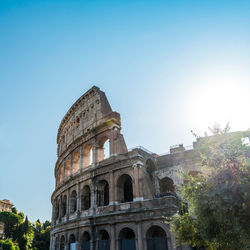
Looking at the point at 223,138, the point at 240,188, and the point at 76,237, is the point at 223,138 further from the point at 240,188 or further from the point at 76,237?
the point at 76,237

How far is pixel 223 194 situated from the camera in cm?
789

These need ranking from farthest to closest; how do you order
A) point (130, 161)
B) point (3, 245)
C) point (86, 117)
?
point (3, 245)
point (86, 117)
point (130, 161)

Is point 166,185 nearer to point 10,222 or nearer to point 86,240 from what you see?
point 86,240

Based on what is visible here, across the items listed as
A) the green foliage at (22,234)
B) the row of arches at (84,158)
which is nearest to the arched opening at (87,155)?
the row of arches at (84,158)

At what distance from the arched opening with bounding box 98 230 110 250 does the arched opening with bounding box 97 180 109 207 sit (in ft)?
6.79

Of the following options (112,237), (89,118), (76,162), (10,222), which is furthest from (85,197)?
(10,222)

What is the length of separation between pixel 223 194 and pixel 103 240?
11709mm

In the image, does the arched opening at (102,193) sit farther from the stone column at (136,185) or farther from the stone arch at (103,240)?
the stone column at (136,185)

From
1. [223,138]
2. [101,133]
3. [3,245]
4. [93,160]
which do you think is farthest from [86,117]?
[3,245]

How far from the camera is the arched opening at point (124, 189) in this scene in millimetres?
17422

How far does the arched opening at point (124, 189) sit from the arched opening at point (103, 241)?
2893mm

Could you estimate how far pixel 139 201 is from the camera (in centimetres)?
1570

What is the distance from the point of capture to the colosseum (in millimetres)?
15047

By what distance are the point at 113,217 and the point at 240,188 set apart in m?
10.7
